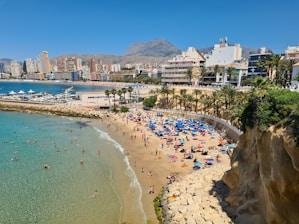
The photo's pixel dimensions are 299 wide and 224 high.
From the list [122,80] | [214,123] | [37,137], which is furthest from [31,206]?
[122,80]

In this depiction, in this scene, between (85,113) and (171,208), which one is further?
(85,113)

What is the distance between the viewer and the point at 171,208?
17.9 m

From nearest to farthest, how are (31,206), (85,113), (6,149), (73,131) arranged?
(31,206), (6,149), (73,131), (85,113)

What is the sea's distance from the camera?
1886 cm

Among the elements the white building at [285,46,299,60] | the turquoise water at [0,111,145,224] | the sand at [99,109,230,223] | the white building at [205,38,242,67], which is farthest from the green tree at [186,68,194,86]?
the turquoise water at [0,111,145,224]

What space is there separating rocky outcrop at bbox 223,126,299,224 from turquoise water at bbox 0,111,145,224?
7.95 metres

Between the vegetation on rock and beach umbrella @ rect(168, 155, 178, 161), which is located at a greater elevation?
the vegetation on rock

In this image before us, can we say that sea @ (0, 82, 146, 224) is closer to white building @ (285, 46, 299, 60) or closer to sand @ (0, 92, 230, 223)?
sand @ (0, 92, 230, 223)

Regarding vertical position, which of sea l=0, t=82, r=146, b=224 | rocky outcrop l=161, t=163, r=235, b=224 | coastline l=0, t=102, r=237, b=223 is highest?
rocky outcrop l=161, t=163, r=235, b=224

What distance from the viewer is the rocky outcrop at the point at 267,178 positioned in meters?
9.79

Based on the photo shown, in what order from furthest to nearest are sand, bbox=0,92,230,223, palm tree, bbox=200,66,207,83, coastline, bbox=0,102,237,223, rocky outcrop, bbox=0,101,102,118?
palm tree, bbox=200,66,207,83
rocky outcrop, bbox=0,101,102,118
sand, bbox=0,92,230,223
coastline, bbox=0,102,237,223

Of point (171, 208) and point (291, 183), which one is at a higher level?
point (291, 183)

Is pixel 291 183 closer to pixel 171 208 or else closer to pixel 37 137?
pixel 171 208

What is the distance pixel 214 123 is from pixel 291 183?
33974 mm
